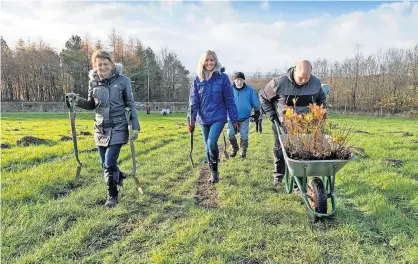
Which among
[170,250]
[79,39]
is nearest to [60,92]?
[79,39]

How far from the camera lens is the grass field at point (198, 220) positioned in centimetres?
287

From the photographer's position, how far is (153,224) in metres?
3.52

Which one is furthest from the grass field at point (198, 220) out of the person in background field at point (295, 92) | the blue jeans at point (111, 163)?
the person in background field at point (295, 92)

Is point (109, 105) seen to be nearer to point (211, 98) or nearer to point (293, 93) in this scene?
point (211, 98)

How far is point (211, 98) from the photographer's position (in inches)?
193

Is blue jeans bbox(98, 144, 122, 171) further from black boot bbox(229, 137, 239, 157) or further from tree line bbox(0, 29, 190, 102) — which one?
tree line bbox(0, 29, 190, 102)

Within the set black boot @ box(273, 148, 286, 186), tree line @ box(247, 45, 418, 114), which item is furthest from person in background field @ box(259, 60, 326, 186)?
tree line @ box(247, 45, 418, 114)

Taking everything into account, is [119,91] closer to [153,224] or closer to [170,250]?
[153,224]

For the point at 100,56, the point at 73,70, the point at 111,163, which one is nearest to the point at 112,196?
the point at 111,163

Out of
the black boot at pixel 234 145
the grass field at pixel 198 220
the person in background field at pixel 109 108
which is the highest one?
the person in background field at pixel 109 108

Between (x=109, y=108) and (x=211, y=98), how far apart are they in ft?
5.29

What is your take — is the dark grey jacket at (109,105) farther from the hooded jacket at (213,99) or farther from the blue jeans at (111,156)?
the hooded jacket at (213,99)

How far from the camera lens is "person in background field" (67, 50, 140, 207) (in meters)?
4.12

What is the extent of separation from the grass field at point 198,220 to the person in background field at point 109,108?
1.41 ft
